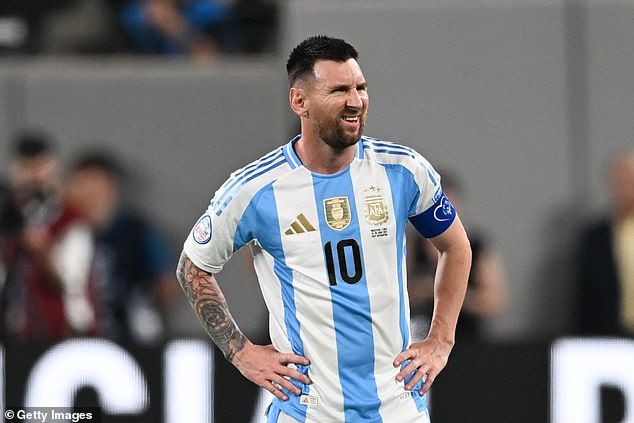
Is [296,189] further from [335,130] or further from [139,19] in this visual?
[139,19]

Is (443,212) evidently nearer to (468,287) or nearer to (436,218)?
(436,218)

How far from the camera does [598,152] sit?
8711mm

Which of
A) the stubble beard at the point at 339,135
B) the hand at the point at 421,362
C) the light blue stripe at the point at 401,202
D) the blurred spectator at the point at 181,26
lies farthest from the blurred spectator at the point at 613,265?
the stubble beard at the point at 339,135

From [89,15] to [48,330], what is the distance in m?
2.63

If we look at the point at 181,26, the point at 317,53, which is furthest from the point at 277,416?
the point at 181,26

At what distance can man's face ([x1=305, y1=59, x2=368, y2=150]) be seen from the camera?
4.44 metres

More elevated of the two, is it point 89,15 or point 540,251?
point 89,15

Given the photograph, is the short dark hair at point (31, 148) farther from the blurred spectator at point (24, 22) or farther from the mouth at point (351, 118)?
the mouth at point (351, 118)

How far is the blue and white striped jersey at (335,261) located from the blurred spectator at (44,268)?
342 cm

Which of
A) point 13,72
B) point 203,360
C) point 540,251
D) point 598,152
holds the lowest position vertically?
point 203,360

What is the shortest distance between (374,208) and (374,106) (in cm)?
417

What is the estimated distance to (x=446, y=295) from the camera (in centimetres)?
484

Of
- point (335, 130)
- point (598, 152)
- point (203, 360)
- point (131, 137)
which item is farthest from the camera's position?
point (131, 137)

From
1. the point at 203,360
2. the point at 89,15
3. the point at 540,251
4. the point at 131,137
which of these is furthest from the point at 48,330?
the point at 540,251
